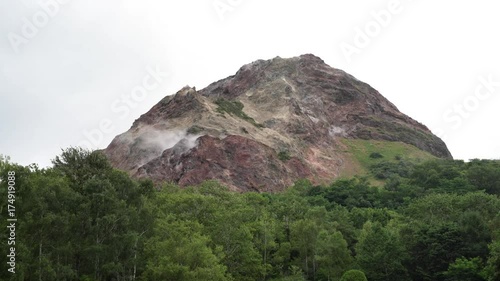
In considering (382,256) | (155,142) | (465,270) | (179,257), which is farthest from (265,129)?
(179,257)

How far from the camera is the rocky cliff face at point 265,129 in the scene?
4168 inches

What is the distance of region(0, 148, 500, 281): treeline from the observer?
122ft

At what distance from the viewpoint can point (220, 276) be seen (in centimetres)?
4116

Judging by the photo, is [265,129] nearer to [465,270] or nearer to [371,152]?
[371,152]

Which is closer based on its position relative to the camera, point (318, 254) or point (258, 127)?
point (318, 254)

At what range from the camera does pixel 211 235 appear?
49.4 meters

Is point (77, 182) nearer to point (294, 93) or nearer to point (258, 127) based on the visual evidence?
point (258, 127)

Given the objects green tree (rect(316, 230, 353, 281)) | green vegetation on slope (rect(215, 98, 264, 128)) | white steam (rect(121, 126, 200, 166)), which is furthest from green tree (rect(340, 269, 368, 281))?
green vegetation on slope (rect(215, 98, 264, 128))

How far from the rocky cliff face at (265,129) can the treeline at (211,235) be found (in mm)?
34148

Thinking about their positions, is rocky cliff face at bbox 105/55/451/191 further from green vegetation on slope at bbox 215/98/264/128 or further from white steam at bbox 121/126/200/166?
green vegetation on slope at bbox 215/98/264/128

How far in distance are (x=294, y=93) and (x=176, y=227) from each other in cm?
11863

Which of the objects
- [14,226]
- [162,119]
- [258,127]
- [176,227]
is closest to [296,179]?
[258,127]

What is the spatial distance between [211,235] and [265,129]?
81634 mm

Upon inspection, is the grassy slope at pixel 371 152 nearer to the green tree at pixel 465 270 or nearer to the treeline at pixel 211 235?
the treeline at pixel 211 235
